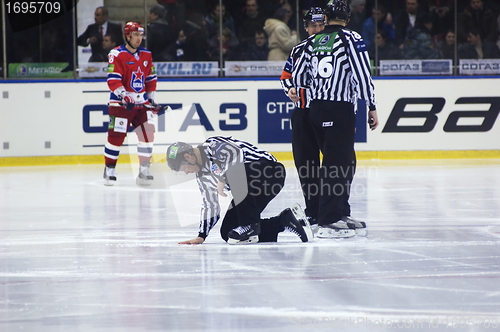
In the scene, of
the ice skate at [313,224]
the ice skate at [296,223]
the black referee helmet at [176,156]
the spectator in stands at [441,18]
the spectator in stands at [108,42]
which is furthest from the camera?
the spectator in stands at [441,18]

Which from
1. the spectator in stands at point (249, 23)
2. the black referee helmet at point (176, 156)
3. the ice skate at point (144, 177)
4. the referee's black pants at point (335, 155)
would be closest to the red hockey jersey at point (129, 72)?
the ice skate at point (144, 177)

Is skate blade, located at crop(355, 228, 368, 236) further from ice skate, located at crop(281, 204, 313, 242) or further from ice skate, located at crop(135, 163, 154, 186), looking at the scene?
ice skate, located at crop(135, 163, 154, 186)

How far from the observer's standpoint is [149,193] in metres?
6.28

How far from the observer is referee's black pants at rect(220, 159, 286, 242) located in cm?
369

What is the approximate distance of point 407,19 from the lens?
9.73m

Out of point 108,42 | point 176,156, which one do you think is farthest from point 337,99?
point 108,42

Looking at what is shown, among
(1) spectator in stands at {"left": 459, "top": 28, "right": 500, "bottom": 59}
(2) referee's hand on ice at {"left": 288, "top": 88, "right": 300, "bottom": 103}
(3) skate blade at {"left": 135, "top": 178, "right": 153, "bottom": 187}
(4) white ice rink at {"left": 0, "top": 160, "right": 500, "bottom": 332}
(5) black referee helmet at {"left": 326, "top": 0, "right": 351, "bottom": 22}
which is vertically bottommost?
(4) white ice rink at {"left": 0, "top": 160, "right": 500, "bottom": 332}

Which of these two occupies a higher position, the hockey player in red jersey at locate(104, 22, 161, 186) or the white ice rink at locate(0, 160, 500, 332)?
the hockey player in red jersey at locate(104, 22, 161, 186)

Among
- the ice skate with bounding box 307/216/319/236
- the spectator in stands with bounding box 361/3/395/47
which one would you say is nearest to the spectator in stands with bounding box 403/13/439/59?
the spectator in stands with bounding box 361/3/395/47

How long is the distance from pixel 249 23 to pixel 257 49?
42cm

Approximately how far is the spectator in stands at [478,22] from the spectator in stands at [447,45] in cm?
11

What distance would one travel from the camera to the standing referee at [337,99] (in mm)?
3971

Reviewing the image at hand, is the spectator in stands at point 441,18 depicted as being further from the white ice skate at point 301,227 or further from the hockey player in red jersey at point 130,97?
the white ice skate at point 301,227

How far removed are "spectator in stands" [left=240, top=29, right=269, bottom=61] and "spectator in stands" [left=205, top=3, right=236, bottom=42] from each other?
1.06ft
